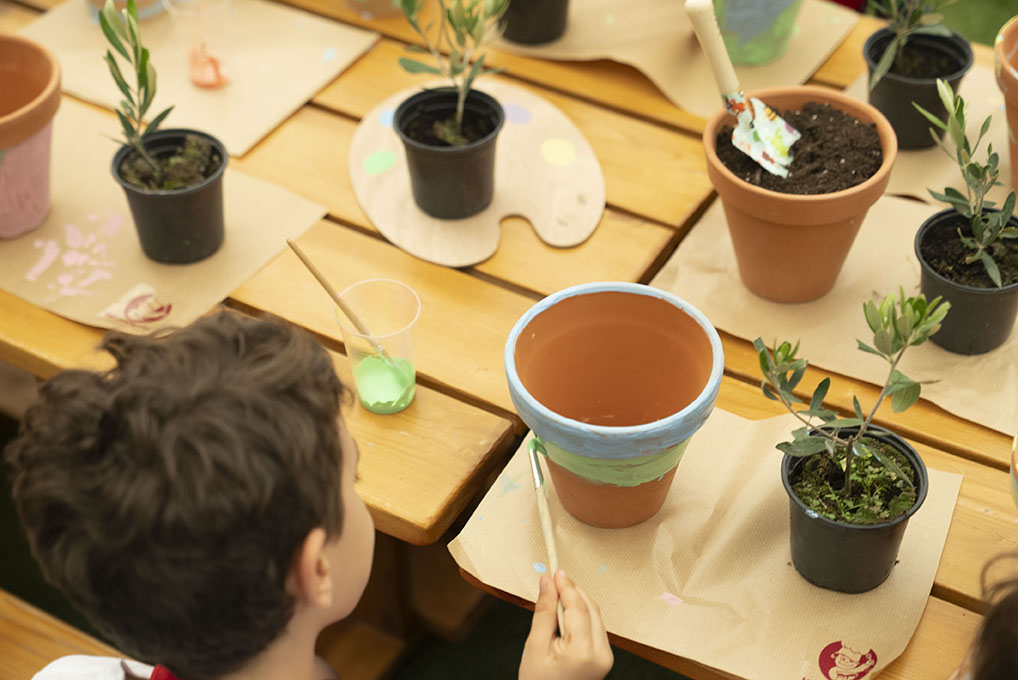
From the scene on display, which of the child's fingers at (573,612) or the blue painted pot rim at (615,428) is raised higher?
the blue painted pot rim at (615,428)

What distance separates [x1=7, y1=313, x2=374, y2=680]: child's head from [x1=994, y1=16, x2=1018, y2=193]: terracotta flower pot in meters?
0.89

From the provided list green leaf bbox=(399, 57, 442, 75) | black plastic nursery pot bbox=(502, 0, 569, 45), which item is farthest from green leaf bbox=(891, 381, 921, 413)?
black plastic nursery pot bbox=(502, 0, 569, 45)

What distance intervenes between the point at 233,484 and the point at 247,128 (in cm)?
88

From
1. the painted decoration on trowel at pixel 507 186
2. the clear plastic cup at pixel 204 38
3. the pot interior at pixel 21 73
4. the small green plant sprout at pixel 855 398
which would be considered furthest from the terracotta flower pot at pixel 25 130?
the small green plant sprout at pixel 855 398

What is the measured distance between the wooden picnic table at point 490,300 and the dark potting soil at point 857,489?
12 cm

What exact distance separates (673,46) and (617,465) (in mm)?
895

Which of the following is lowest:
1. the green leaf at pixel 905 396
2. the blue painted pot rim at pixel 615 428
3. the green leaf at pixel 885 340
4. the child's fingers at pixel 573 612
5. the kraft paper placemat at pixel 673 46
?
the child's fingers at pixel 573 612

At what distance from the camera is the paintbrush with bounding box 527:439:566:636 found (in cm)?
92

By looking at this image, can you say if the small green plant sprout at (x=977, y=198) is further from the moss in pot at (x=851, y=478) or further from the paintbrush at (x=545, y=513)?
the paintbrush at (x=545, y=513)

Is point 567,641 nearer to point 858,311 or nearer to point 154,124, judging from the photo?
point 858,311

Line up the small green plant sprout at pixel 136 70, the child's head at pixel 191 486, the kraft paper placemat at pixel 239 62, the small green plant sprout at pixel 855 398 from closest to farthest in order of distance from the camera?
1. the child's head at pixel 191 486
2. the small green plant sprout at pixel 855 398
3. the small green plant sprout at pixel 136 70
4. the kraft paper placemat at pixel 239 62

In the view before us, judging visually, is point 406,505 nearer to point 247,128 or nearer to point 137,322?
point 137,322

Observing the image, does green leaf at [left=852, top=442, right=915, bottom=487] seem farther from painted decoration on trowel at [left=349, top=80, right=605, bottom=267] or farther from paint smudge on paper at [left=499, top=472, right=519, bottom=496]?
painted decoration on trowel at [left=349, top=80, right=605, bottom=267]

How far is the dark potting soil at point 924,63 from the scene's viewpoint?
4.56ft
